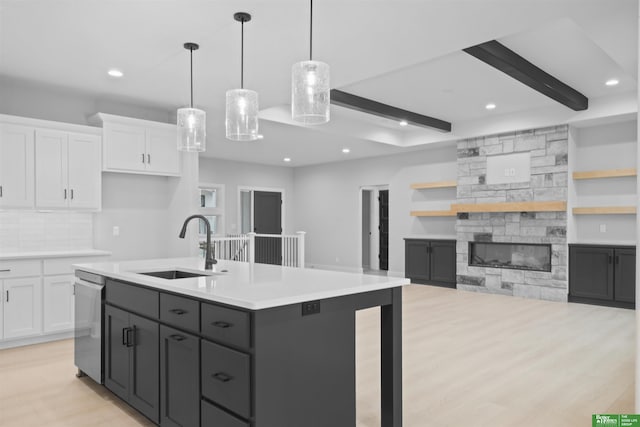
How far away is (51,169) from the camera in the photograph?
476cm

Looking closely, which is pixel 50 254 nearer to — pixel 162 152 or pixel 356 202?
pixel 162 152

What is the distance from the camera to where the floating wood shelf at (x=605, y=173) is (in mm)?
6414

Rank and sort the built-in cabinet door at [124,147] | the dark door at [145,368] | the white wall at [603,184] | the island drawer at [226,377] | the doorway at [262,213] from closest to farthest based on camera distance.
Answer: the island drawer at [226,377] → the dark door at [145,368] → the built-in cabinet door at [124,147] → the white wall at [603,184] → the doorway at [262,213]

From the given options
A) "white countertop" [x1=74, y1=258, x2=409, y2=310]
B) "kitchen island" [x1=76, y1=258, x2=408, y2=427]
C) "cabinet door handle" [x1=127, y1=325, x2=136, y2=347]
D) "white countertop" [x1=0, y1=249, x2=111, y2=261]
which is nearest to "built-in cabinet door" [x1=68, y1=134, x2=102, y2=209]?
"white countertop" [x1=0, y1=249, x2=111, y2=261]

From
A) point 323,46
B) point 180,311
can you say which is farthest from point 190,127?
point 180,311

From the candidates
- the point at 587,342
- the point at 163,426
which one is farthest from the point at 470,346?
the point at 163,426

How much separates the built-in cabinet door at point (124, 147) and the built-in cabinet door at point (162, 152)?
0.07 meters

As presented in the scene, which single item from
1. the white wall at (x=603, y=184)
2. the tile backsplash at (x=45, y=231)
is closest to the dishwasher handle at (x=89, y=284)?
the tile backsplash at (x=45, y=231)

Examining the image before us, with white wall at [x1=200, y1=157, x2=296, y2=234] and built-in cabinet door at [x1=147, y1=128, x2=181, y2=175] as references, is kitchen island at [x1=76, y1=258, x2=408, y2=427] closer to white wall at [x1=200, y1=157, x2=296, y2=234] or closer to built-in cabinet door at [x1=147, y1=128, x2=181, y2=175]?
built-in cabinet door at [x1=147, y1=128, x2=181, y2=175]

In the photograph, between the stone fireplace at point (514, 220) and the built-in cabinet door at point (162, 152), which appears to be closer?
the built-in cabinet door at point (162, 152)

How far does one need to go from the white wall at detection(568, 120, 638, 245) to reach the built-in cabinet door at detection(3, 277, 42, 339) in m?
7.09

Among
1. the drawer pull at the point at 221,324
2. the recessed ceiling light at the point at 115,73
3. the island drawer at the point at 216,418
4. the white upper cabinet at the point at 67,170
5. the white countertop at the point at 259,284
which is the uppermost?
the recessed ceiling light at the point at 115,73

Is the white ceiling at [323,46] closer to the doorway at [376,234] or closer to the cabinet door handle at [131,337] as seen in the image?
the cabinet door handle at [131,337]

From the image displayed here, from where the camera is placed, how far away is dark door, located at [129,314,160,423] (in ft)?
8.36
